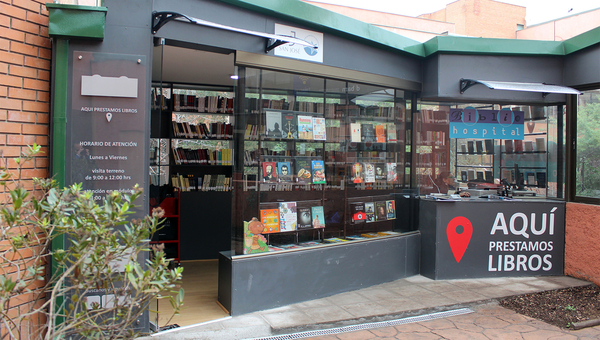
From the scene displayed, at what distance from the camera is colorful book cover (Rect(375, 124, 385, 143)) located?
19.1ft

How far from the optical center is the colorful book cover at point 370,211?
575 cm

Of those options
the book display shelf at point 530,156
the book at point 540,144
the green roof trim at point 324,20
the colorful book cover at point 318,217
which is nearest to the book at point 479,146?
the book display shelf at point 530,156

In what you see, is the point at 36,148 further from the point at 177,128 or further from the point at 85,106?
the point at 177,128

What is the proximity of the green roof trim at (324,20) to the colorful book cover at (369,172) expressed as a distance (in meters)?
1.64

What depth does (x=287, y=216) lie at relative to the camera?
4961 mm

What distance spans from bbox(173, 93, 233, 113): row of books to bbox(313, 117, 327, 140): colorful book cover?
264 centimetres

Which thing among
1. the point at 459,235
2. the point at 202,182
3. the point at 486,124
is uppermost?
the point at 486,124

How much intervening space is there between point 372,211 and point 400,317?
1.69 m

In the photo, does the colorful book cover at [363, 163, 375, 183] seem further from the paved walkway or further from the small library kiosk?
the paved walkway

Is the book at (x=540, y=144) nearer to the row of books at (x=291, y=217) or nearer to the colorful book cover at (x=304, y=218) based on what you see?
the row of books at (x=291, y=217)

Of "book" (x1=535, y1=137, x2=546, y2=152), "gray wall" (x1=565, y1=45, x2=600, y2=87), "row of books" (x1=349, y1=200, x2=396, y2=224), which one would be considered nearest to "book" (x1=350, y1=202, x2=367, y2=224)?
"row of books" (x1=349, y1=200, x2=396, y2=224)

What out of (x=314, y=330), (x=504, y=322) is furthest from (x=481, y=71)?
(x=314, y=330)

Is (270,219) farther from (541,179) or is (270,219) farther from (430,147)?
(541,179)

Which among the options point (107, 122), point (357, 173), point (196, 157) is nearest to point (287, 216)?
point (357, 173)
